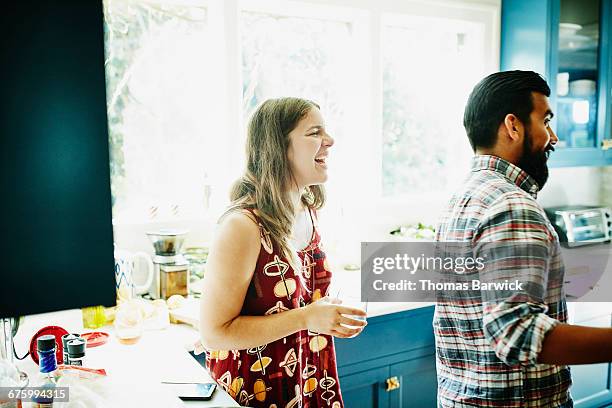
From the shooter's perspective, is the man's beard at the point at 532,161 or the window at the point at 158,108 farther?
the window at the point at 158,108

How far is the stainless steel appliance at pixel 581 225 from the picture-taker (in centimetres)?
313

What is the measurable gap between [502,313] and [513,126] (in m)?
0.48

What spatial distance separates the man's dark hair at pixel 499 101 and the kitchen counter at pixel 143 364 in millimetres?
886

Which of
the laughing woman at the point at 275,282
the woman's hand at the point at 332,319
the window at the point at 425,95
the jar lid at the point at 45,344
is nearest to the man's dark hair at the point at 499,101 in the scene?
the laughing woman at the point at 275,282

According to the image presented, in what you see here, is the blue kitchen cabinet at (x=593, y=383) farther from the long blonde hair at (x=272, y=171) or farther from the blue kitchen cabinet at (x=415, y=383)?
the long blonde hair at (x=272, y=171)

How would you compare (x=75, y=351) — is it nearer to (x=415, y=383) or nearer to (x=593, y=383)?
(x=415, y=383)

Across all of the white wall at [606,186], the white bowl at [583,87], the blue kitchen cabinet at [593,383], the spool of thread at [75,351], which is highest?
the white bowl at [583,87]

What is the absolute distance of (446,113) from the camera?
3336 mm

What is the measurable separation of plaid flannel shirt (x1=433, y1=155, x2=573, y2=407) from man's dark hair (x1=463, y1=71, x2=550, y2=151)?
0.08 meters

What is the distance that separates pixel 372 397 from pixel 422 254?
0.81m

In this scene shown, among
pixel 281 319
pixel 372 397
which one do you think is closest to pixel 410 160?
pixel 372 397

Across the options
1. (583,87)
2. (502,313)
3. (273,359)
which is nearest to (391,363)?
(273,359)

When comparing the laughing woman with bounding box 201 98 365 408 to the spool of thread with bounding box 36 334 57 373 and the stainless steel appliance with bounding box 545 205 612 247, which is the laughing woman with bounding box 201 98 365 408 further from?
the stainless steel appliance with bounding box 545 205 612 247

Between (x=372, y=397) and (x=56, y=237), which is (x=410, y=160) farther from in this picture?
(x=56, y=237)
